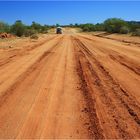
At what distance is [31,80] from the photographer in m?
9.94

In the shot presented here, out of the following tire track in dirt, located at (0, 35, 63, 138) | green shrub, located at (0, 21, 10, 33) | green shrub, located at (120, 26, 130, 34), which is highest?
tire track in dirt, located at (0, 35, 63, 138)

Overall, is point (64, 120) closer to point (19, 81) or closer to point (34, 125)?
point (34, 125)

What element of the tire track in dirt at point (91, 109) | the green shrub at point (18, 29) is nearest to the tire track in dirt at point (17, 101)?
the tire track in dirt at point (91, 109)

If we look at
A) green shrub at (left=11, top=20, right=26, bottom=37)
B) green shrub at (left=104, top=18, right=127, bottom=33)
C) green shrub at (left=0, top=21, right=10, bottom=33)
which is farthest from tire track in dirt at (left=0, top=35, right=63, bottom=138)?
green shrub at (left=104, top=18, right=127, bottom=33)

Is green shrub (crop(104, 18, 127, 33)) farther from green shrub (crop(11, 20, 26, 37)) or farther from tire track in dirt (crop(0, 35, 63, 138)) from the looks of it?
tire track in dirt (crop(0, 35, 63, 138))

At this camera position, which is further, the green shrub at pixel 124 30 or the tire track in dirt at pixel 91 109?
the green shrub at pixel 124 30

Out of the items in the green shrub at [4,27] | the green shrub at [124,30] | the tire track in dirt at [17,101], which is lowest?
the green shrub at [4,27]

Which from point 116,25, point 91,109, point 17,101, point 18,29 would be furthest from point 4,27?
point 91,109

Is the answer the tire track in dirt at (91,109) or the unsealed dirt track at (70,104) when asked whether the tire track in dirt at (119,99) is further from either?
the tire track in dirt at (91,109)

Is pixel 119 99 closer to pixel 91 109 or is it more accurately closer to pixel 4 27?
pixel 91 109

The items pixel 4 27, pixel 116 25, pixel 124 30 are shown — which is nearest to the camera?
pixel 124 30

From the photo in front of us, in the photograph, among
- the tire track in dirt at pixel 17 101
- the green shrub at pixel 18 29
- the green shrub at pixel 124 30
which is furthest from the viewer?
the green shrub at pixel 18 29

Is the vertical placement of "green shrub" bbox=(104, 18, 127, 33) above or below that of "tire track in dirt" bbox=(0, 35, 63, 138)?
below

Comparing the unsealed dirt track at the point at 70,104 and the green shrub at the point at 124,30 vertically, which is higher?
the unsealed dirt track at the point at 70,104
